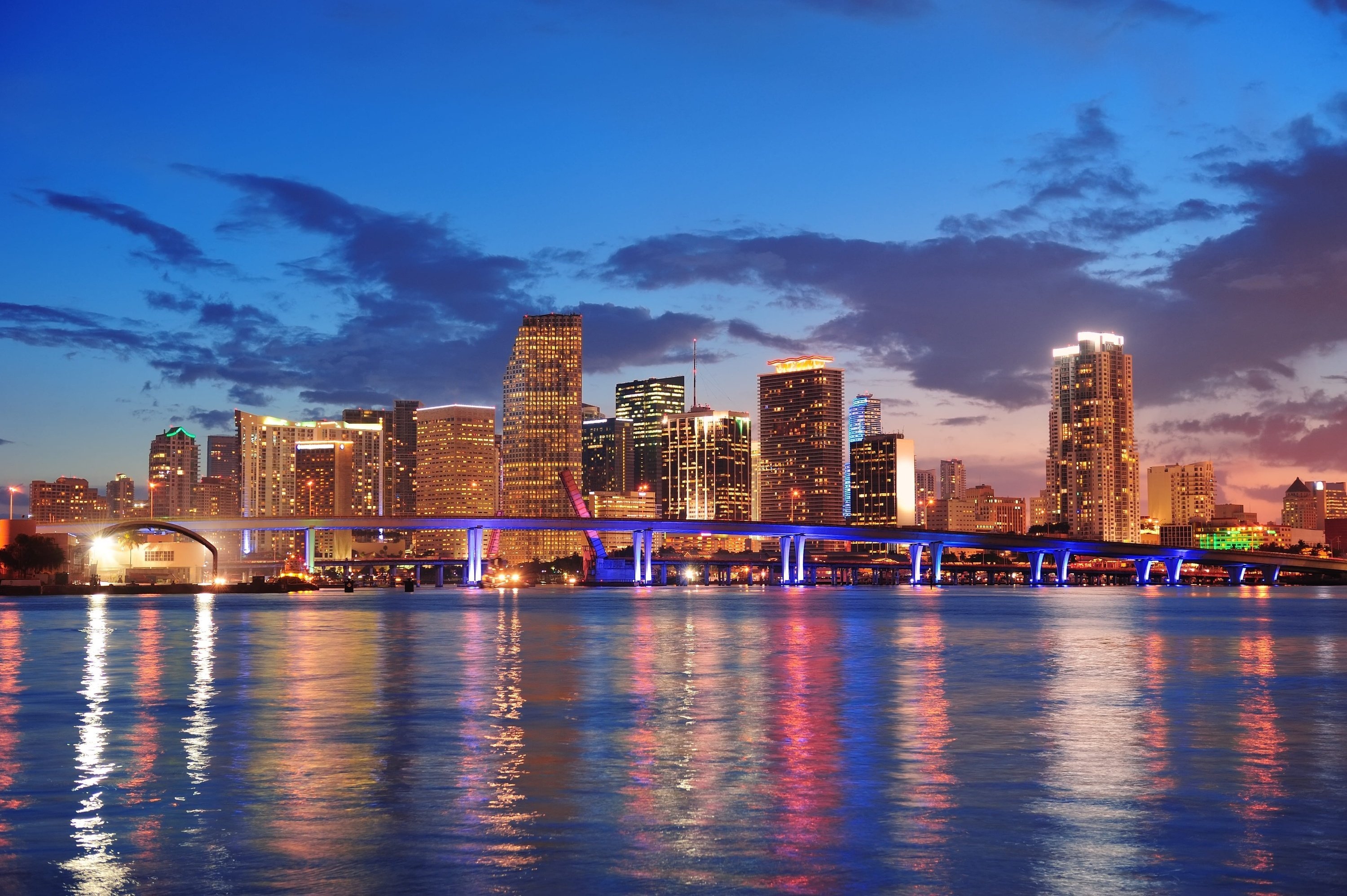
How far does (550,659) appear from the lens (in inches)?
2243

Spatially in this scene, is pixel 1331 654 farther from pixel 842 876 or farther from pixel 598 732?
pixel 842 876

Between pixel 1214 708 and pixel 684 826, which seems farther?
pixel 1214 708

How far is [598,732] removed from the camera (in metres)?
30.5

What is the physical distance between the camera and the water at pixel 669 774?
54.6 ft

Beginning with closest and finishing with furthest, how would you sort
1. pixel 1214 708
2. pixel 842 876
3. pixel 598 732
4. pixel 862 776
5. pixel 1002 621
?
pixel 842 876, pixel 862 776, pixel 598 732, pixel 1214 708, pixel 1002 621

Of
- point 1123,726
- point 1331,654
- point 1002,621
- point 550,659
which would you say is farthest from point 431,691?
point 1002,621

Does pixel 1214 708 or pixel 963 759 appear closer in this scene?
pixel 963 759

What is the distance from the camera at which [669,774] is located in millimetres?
24250

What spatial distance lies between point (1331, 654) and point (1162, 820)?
51429 millimetres

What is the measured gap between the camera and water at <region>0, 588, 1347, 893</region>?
1666cm

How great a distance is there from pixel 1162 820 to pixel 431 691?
83.7ft

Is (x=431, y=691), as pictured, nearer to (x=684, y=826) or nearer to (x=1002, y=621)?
(x=684, y=826)

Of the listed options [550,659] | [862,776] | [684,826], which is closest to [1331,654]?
[550,659]

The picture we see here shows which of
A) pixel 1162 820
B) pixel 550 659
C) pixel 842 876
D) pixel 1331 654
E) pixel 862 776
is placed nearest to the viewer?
pixel 842 876
